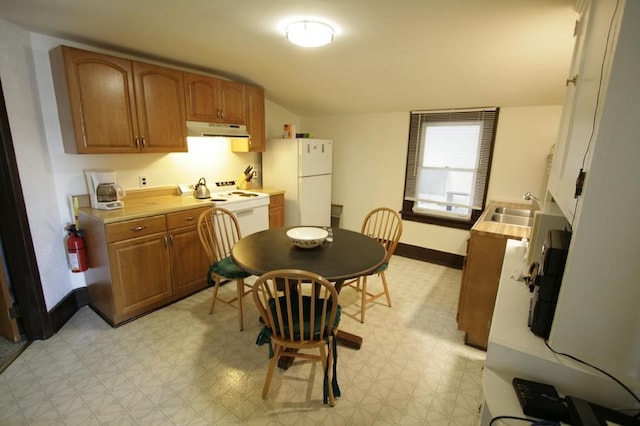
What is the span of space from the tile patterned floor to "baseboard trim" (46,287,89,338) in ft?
0.22

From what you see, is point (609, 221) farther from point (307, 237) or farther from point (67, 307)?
point (67, 307)

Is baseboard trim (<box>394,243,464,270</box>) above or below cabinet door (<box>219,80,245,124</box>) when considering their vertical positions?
below

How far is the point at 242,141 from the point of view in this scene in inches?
140

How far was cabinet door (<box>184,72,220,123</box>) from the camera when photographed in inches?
112

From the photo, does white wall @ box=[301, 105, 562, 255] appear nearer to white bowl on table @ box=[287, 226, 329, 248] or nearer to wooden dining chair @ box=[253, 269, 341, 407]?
white bowl on table @ box=[287, 226, 329, 248]

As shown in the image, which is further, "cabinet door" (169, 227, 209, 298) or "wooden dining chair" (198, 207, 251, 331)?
"cabinet door" (169, 227, 209, 298)

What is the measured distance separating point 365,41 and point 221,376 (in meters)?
2.53

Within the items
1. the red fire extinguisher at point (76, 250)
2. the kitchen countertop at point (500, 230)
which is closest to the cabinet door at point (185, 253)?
the red fire extinguisher at point (76, 250)

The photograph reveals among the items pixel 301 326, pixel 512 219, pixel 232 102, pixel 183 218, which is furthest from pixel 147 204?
pixel 512 219

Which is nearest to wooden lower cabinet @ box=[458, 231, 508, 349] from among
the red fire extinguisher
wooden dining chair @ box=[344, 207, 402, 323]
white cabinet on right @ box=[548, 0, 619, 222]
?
wooden dining chair @ box=[344, 207, 402, 323]

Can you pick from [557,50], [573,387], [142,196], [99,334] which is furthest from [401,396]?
[142,196]

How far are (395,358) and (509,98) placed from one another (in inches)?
106

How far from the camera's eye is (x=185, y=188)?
3162 mm

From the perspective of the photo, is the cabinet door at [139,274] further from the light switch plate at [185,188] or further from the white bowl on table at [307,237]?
the white bowl on table at [307,237]
